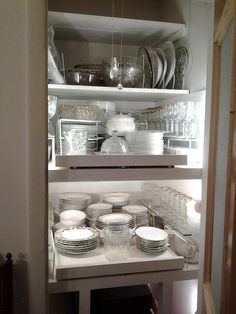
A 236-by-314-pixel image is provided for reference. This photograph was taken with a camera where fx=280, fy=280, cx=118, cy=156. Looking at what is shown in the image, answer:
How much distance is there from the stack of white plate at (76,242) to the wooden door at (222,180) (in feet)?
1.71

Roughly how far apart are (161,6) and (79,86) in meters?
0.93

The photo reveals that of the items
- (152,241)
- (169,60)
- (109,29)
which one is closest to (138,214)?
→ (152,241)

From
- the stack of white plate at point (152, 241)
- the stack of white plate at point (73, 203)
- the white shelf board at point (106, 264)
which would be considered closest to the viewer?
the white shelf board at point (106, 264)

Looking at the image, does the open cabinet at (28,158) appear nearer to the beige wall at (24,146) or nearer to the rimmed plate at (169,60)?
the beige wall at (24,146)

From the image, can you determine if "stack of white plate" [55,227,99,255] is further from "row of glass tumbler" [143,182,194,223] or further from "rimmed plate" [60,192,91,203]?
"row of glass tumbler" [143,182,194,223]

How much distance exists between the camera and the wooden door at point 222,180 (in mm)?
626

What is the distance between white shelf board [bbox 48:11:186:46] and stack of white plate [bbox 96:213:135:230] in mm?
1050

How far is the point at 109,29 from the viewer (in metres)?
1.64

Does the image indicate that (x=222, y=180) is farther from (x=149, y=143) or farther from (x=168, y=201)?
(x=168, y=201)

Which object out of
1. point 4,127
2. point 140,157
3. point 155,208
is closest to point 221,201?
point 140,157

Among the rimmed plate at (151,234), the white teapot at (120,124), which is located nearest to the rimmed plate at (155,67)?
the white teapot at (120,124)

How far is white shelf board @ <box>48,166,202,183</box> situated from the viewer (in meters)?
1.21

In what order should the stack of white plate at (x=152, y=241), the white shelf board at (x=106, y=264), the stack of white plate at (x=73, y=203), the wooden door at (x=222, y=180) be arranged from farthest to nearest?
the stack of white plate at (x=73, y=203) → the stack of white plate at (x=152, y=241) → the white shelf board at (x=106, y=264) → the wooden door at (x=222, y=180)

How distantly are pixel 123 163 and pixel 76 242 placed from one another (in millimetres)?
408
